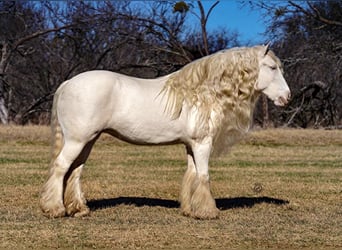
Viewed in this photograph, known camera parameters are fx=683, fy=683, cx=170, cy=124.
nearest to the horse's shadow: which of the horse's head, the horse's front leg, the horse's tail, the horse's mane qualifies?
the horse's front leg

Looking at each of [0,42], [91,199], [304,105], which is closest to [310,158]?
[91,199]

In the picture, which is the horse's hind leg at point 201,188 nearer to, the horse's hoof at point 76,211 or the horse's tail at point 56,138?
the horse's hoof at point 76,211

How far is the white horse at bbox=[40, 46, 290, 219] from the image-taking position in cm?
820

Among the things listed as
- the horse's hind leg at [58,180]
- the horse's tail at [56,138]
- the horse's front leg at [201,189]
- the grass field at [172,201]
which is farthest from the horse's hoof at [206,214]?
the horse's tail at [56,138]

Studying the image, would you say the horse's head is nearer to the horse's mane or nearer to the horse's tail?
the horse's mane

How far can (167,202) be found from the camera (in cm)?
1020

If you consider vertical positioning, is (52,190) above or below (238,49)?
→ below

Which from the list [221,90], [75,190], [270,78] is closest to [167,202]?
[75,190]

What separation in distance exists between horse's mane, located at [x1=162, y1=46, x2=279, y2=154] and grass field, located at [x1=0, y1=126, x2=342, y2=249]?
1.18 metres

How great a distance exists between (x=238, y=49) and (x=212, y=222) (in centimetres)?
235

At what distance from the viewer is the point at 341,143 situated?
22.2 metres

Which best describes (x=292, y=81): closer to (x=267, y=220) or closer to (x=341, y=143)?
(x=341, y=143)

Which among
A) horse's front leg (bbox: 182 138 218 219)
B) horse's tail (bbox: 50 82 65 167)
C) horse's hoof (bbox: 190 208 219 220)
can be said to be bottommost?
horse's hoof (bbox: 190 208 219 220)

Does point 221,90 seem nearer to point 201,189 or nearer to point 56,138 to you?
point 201,189
